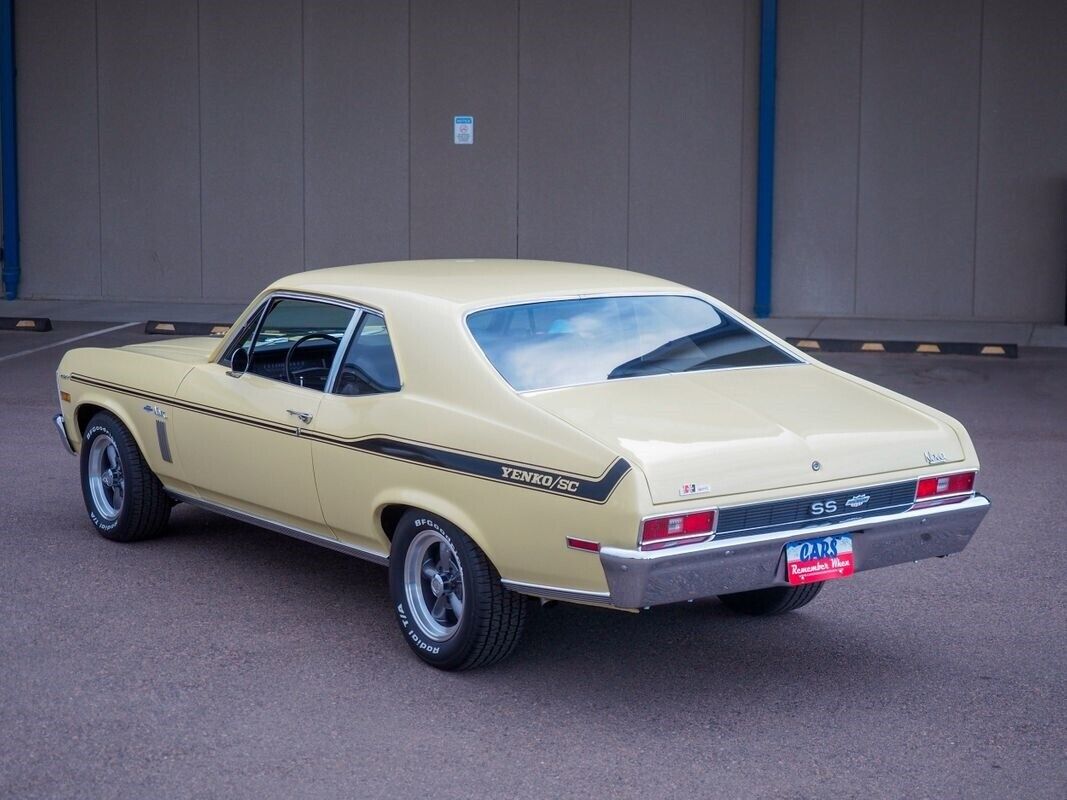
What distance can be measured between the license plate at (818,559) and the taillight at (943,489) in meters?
0.37

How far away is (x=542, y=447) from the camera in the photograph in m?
4.87

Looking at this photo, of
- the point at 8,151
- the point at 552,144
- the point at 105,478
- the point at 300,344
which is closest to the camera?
the point at 300,344

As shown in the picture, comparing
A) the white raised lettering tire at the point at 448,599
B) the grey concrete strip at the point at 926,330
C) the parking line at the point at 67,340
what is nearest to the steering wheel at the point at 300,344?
the white raised lettering tire at the point at 448,599

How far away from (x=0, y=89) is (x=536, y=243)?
7.26 metres

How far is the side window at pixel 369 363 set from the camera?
561cm

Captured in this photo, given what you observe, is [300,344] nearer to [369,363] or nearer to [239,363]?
[239,363]

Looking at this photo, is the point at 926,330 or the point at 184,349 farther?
the point at 926,330

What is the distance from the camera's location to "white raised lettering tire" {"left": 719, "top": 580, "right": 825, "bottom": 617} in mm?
5902

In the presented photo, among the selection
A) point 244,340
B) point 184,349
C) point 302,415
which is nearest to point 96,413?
point 184,349

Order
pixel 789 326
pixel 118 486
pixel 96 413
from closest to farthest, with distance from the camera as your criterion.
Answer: pixel 118 486, pixel 96 413, pixel 789 326

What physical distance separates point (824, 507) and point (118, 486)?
3774 mm

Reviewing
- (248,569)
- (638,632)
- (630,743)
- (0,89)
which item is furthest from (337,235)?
(630,743)

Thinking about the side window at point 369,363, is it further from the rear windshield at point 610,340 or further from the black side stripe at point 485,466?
the rear windshield at point 610,340

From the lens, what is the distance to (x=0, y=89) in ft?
61.1
